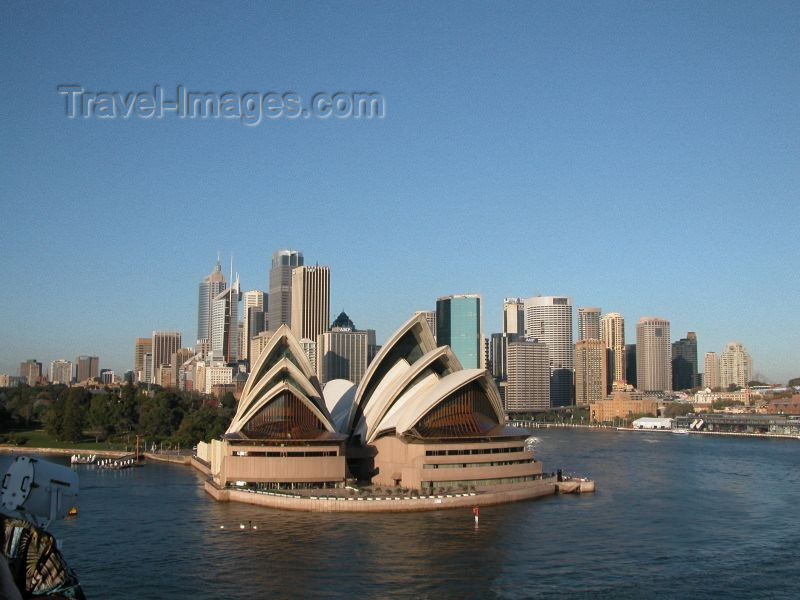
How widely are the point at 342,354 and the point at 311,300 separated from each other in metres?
20.6

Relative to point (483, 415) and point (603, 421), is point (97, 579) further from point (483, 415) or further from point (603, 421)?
point (603, 421)

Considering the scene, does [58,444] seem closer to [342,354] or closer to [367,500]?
[367,500]

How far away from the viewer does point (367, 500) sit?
144 feet

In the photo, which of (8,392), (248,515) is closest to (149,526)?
(248,515)

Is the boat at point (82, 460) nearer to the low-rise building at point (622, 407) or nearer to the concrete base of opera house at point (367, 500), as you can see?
the concrete base of opera house at point (367, 500)

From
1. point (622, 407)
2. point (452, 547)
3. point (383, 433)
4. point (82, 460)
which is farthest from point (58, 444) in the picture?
point (622, 407)

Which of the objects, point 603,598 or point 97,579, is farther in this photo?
point 97,579

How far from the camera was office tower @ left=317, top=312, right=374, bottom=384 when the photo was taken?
182m

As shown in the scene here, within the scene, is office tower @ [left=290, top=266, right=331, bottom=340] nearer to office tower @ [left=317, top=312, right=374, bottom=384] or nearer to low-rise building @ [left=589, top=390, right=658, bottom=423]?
office tower @ [left=317, top=312, right=374, bottom=384]

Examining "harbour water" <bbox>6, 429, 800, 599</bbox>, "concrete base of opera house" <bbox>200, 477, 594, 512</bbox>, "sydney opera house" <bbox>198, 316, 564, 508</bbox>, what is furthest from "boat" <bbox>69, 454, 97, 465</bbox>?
"concrete base of opera house" <bbox>200, 477, 594, 512</bbox>

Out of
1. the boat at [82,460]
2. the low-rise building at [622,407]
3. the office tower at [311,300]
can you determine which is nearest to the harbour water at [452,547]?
the boat at [82,460]

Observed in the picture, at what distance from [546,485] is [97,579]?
29010 mm

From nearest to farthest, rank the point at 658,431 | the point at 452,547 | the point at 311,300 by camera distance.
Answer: the point at 452,547 → the point at 658,431 → the point at 311,300

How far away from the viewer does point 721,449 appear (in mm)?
95500
